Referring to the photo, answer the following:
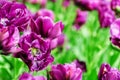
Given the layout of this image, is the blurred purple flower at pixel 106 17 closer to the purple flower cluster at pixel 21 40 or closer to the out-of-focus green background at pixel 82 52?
the out-of-focus green background at pixel 82 52

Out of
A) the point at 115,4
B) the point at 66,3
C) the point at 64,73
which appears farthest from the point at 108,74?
the point at 66,3

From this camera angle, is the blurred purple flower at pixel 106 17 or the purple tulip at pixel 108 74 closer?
the purple tulip at pixel 108 74

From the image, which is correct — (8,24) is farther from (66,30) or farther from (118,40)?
(66,30)

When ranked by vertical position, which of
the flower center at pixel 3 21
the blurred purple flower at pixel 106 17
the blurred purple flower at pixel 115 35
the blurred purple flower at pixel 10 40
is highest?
the flower center at pixel 3 21

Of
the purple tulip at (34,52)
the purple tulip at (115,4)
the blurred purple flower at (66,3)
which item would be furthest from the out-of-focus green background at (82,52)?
A: the purple tulip at (34,52)

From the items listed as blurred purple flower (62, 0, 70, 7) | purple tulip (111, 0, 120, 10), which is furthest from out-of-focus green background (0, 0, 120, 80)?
purple tulip (111, 0, 120, 10)

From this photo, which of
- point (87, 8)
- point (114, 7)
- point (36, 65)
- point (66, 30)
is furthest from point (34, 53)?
point (66, 30)
